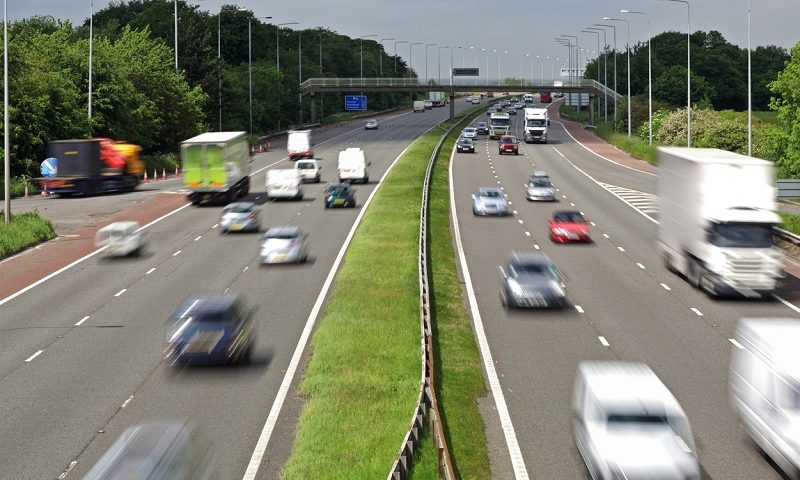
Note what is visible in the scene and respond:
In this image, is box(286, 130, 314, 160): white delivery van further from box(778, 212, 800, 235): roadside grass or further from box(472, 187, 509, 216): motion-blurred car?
box(778, 212, 800, 235): roadside grass

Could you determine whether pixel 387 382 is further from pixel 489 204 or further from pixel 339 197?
Result: pixel 339 197

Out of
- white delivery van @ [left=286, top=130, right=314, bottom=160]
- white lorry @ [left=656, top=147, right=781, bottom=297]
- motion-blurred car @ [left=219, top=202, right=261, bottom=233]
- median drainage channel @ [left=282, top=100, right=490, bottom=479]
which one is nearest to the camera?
median drainage channel @ [left=282, top=100, right=490, bottom=479]

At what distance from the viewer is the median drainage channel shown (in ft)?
69.2

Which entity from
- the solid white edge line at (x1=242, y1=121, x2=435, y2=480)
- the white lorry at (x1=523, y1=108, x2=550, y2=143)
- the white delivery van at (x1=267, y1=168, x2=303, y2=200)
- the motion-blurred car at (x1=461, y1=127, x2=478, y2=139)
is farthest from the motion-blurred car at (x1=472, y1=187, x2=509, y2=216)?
the white lorry at (x1=523, y1=108, x2=550, y2=143)

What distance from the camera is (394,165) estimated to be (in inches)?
3519

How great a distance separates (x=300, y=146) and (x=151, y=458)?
3118 inches

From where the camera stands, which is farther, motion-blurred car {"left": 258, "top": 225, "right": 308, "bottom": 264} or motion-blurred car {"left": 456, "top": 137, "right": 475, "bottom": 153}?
motion-blurred car {"left": 456, "top": 137, "right": 475, "bottom": 153}

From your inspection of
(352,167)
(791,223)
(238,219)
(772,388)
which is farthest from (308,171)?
(772,388)

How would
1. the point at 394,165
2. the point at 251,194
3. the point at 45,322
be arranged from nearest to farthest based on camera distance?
1. the point at 45,322
2. the point at 251,194
3. the point at 394,165

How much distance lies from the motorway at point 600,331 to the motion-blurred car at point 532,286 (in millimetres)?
449

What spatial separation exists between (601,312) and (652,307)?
Answer: 2.02 meters

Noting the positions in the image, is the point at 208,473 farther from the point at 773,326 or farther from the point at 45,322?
the point at 45,322

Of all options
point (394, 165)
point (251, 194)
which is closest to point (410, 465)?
point (251, 194)

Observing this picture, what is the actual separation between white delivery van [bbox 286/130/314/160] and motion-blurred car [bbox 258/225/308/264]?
4942 centimetres
